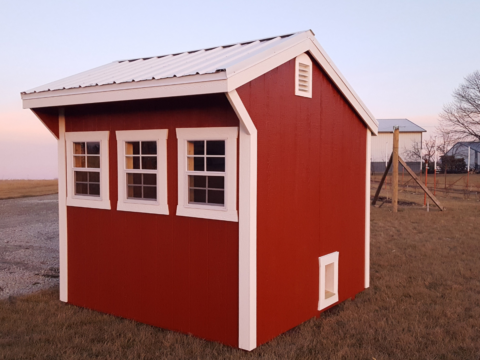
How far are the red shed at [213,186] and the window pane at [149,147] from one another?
0.02 metres

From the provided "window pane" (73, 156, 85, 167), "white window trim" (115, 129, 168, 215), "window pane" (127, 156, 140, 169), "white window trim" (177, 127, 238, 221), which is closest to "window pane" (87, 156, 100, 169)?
"window pane" (73, 156, 85, 167)

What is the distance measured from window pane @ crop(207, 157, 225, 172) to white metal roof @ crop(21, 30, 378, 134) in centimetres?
92

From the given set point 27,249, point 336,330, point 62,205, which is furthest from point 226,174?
point 27,249

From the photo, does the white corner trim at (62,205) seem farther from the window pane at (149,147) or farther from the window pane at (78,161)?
the window pane at (149,147)

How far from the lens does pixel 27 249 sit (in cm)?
1226

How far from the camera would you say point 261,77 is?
18.6ft

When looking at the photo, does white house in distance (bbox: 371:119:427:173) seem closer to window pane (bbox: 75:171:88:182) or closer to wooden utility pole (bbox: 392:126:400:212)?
wooden utility pole (bbox: 392:126:400:212)

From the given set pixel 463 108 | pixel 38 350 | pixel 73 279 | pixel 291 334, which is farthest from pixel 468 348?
pixel 463 108

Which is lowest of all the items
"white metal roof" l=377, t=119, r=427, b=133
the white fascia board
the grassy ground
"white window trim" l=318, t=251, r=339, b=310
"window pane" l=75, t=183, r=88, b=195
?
the grassy ground

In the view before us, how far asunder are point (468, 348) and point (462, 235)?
27.8ft

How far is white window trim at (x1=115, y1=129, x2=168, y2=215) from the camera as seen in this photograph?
630 centimetres

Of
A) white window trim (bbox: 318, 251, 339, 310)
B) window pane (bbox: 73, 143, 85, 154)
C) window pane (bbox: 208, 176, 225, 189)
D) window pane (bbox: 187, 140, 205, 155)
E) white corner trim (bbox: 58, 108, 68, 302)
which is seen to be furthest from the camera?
white corner trim (bbox: 58, 108, 68, 302)

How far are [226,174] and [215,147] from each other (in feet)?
1.30

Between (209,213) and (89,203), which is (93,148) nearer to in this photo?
(89,203)
